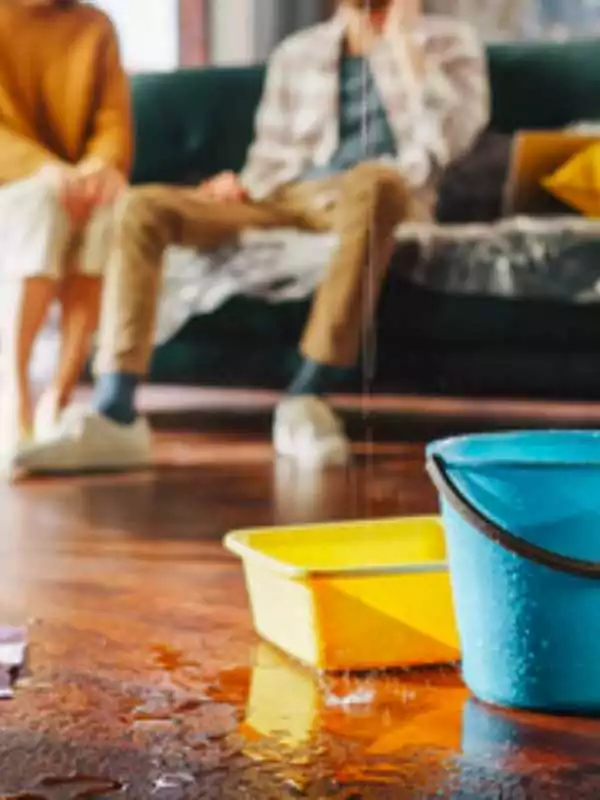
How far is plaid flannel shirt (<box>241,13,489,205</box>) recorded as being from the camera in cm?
305

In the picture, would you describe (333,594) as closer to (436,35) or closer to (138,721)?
(138,721)

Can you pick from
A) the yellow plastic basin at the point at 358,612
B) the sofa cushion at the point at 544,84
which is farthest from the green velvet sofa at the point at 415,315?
the yellow plastic basin at the point at 358,612

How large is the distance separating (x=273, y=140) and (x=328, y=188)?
0.56 ft

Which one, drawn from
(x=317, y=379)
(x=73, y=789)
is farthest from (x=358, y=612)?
(x=317, y=379)

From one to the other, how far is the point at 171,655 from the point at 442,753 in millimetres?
379

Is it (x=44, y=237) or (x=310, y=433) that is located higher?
(x=44, y=237)

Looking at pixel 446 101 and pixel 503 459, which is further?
pixel 446 101

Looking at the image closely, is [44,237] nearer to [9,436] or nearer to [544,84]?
[9,436]

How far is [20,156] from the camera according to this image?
117 inches

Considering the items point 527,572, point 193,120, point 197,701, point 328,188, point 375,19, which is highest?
point 375,19

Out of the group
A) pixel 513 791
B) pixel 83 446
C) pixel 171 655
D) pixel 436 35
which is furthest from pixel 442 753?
pixel 436 35

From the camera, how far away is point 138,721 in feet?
4.14

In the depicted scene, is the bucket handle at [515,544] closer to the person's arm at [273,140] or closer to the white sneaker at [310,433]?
the white sneaker at [310,433]

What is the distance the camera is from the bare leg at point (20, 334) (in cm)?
298
